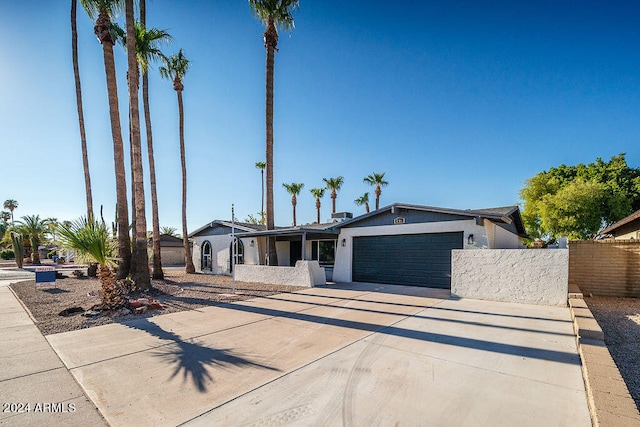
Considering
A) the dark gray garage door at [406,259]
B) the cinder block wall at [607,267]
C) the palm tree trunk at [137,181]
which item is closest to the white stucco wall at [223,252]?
the dark gray garage door at [406,259]

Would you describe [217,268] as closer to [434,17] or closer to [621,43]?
[434,17]

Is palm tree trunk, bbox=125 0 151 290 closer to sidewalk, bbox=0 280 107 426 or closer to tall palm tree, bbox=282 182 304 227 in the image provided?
sidewalk, bbox=0 280 107 426

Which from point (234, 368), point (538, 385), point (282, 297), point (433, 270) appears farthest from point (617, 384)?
point (433, 270)

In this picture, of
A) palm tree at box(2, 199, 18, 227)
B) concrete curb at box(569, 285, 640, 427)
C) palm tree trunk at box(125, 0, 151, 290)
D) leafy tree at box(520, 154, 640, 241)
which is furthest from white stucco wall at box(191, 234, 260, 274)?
palm tree at box(2, 199, 18, 227)

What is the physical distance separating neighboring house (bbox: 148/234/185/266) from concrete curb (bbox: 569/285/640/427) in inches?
1282

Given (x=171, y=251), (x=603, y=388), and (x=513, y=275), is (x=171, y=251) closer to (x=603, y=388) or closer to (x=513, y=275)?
(x=513, y=275)

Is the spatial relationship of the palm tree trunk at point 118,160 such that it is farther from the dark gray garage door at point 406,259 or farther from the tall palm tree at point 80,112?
the dark gray garage door at point 406,259

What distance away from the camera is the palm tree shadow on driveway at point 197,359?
3.75 m

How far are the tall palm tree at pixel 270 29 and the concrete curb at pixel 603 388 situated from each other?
12.6 meters

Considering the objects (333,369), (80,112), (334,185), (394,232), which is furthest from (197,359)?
(334,185)

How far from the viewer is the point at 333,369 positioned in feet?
13.0

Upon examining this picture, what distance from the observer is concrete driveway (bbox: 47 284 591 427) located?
2.94 meters

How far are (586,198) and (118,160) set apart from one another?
30277 mm

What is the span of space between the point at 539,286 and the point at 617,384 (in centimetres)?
621
